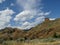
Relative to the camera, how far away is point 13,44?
27.8 m

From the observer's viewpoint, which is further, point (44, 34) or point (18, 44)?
point (44, 34)

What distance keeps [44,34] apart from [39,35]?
8.21 metres

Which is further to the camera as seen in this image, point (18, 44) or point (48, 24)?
point (48, 24)

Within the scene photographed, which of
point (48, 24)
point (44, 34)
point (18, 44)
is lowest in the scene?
point (18, 44)

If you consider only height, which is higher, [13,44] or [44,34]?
[44,34]

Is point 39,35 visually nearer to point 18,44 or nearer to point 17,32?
point 17,32

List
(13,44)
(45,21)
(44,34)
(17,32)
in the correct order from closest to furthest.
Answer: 1. (13,44)
2. (44,34)
3. (17,32)
4. (45,21)

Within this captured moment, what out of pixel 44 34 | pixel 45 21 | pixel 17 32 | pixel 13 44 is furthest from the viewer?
pixel 45 21

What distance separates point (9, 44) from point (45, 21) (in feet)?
562

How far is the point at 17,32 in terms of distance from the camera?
183250 millimetres

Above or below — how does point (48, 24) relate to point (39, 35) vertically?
above

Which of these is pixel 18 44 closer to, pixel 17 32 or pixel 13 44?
pixel 13 44

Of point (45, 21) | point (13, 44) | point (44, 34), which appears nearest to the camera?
point (13, 44)

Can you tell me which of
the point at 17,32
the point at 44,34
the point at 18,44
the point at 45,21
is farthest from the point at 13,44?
the point at 45,21
